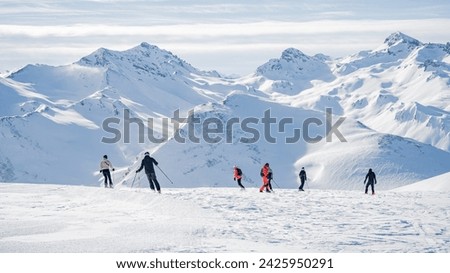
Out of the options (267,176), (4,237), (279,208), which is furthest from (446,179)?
(4,237)

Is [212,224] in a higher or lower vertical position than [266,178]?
lower

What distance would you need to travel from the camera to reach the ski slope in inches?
695

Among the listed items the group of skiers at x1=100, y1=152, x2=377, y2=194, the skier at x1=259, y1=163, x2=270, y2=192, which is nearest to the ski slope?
the group of skiers at x1=100, y1=152, x2=377, y2=194

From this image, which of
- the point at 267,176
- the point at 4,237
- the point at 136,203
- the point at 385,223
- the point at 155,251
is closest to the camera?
the point at 155,251

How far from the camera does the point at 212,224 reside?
68.5 ft

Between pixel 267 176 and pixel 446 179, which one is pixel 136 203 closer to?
pixel 267 176

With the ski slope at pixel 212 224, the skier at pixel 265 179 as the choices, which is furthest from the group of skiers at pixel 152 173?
the ski slope at pixel 212 224

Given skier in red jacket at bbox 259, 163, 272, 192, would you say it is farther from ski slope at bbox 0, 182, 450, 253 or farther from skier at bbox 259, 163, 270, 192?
ski slope at bbox 0, 182, 450, 253

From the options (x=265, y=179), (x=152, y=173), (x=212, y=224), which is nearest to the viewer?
(x=212, y=224)

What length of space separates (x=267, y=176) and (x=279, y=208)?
9.12 m

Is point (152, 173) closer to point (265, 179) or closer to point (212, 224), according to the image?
point (265, 179)

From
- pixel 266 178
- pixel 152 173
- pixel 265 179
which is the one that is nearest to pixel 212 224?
pixel 152 173

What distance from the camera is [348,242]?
18578 millimetres
